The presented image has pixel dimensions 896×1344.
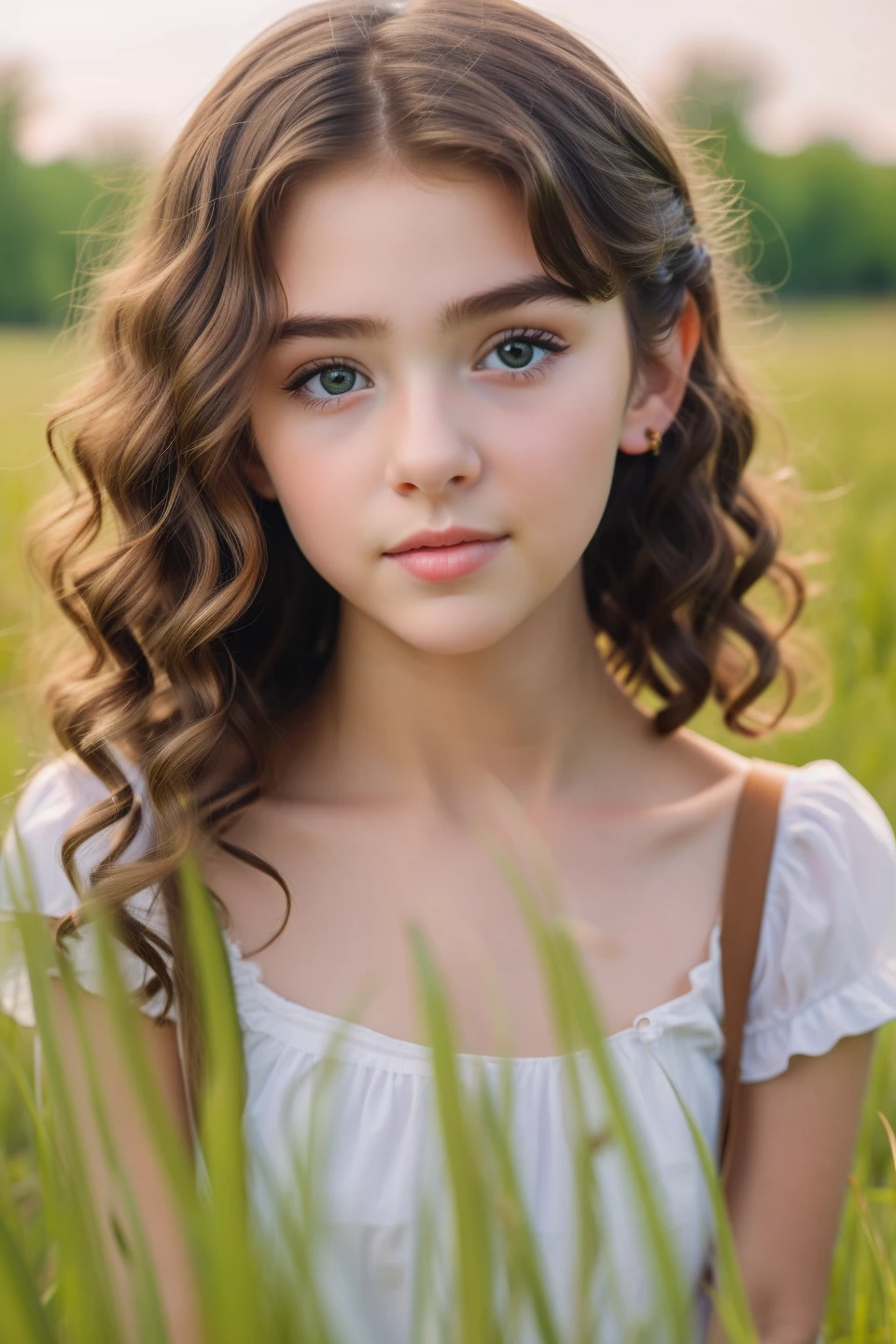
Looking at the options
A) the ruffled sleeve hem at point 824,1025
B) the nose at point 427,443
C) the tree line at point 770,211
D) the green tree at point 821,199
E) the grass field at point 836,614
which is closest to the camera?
the nose at point 427,443

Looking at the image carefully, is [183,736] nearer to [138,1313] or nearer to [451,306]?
[451,306]

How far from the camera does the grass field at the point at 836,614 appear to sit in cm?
140

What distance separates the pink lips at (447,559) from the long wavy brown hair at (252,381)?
0.20 m

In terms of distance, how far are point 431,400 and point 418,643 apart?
201 millimetres

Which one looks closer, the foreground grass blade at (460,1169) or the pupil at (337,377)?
the foreground grass blade at (460,1169)

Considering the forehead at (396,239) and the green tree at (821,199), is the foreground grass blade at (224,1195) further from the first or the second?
the green tree at (821,199)

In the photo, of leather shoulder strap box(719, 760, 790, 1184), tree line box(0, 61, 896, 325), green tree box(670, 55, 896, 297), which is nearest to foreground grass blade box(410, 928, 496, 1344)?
leather shoulder strap box(719, 760, 790, 1184)

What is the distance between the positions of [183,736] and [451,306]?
453 mm

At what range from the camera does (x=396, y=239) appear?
1044 mm

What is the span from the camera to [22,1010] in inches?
52.9

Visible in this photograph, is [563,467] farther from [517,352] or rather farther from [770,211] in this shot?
[770,211]

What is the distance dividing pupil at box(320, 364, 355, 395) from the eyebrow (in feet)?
0.12

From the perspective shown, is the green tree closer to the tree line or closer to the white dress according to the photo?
the tree line

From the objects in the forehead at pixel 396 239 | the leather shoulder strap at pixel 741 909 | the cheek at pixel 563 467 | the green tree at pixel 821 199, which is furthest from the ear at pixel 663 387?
the green tree at pixel 821 199
